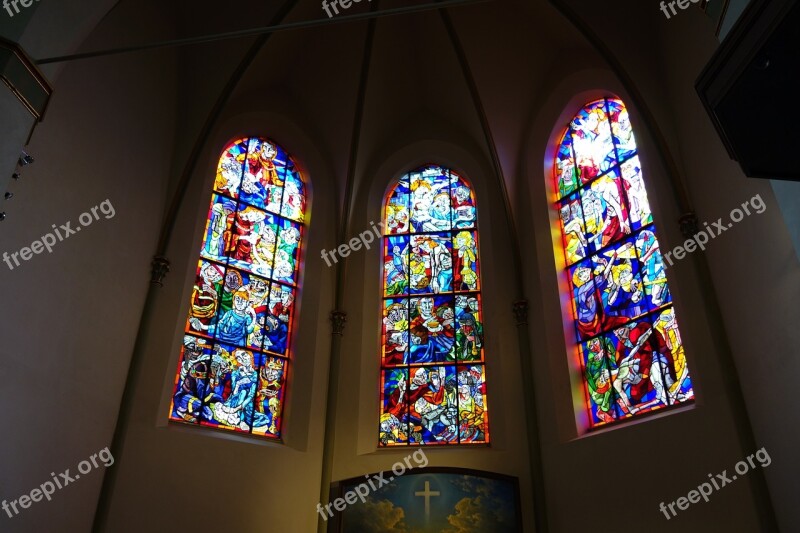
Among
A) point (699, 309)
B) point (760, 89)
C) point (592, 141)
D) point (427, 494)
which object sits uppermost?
point (592, 141)

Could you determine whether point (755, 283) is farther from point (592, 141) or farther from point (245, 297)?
point (245, 297)

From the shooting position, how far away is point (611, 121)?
9508 mm

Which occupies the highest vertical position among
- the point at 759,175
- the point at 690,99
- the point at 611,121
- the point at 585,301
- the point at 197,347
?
the point at 611,121

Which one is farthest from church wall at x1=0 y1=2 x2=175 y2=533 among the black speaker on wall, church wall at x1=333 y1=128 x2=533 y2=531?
the black speaker on wall

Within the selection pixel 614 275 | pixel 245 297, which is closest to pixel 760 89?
pixel 614 275

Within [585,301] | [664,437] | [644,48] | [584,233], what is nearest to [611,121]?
[644,48]

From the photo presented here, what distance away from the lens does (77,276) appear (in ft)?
24.6

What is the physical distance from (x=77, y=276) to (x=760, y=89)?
6.75m

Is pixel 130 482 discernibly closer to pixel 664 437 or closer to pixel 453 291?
pixel 453 291

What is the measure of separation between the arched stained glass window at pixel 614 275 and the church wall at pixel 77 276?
5568 mm

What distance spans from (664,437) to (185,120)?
295 inches

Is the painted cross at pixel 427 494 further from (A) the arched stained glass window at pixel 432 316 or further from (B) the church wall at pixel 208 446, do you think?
(B) the church wall at pixel 208 446

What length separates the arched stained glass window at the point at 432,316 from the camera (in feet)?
29.3

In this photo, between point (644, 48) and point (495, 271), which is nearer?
point (644, 48)
